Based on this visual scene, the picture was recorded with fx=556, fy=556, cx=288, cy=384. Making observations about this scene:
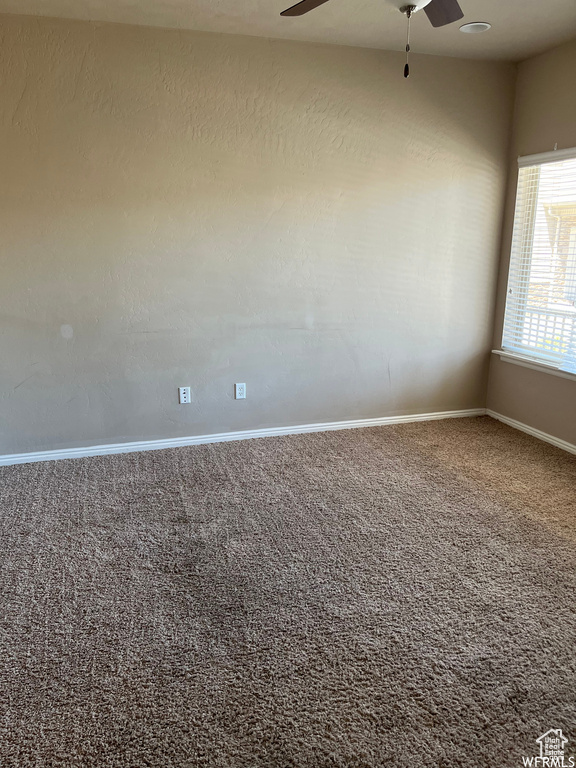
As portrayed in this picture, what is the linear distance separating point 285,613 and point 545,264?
10.1 ft

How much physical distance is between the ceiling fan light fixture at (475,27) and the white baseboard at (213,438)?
262 cm

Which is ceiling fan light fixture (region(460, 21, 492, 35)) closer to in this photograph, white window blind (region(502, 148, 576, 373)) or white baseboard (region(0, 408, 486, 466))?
white window blind (region(502, 148, 576, 373))

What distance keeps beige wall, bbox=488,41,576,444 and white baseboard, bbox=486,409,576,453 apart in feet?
0.10

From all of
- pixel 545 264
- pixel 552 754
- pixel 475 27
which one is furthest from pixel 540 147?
pixel 552 754

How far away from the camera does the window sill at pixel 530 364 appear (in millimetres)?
3805

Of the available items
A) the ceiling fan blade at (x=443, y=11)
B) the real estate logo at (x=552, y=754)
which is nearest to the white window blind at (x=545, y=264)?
the ceiling fan blade at (x=443, y=11)

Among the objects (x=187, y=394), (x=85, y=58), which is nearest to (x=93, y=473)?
(x=187, y=394)

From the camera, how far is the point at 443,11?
2.45 metres

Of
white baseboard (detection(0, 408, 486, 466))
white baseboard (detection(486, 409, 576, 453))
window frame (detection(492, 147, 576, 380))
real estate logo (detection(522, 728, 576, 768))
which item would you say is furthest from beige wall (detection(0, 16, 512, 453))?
real estate logo (detection(522, 728, 576, 768))

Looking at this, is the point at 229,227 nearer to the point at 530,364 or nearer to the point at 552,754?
the point at 530,364

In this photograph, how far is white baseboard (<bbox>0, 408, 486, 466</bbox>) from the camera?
11.9 ft

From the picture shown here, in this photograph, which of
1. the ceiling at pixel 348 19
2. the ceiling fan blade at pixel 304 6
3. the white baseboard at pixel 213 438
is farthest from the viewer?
the white baseboard at pixel 213 438

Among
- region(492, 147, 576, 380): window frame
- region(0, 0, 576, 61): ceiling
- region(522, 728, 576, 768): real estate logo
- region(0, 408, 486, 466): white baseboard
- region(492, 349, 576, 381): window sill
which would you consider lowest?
region(522, 728, 576, 768): real estate logo

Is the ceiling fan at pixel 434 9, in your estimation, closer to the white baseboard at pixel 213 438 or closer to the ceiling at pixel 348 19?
the ceiling at pixel 348 19
